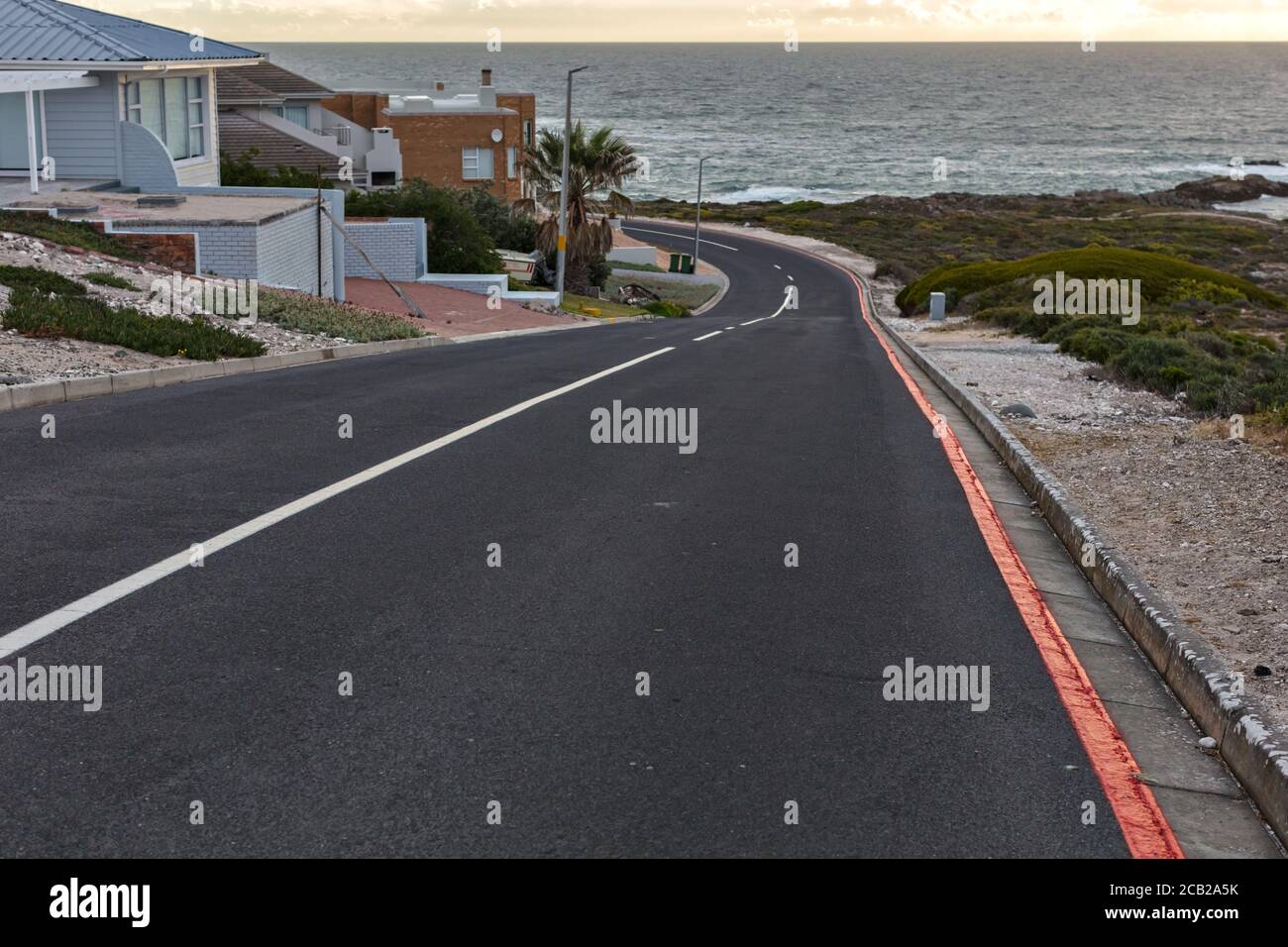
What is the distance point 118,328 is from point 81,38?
18.5 metres

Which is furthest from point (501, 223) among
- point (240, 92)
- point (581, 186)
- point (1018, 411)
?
point (1018, 411)

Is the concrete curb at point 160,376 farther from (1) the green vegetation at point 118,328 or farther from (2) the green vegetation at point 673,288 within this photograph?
(2) the green vegetation at point 673,288

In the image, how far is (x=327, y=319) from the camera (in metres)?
22.6

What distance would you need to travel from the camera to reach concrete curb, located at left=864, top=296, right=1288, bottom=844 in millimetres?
5375

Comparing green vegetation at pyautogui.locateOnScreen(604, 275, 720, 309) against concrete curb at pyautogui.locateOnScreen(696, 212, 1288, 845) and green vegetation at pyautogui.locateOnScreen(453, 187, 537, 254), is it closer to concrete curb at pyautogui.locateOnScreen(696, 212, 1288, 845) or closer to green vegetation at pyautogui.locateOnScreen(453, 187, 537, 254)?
green vegetation at pyautogui.locateOnScreen(453, 187, 537, 254)

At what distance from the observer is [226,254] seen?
86.4 feet

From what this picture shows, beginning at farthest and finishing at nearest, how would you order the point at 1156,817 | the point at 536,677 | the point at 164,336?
the point at 164,336 < the point at 536,677 < the point at 1156,817

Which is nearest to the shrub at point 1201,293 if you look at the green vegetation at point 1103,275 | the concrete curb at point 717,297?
the green vegetation at point 1103,275

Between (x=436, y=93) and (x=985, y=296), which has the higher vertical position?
(x=436, y=93)

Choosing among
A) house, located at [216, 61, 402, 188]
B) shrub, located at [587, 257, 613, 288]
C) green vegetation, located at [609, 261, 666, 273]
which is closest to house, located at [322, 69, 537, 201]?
house, located at [216, 61, 402, 188]

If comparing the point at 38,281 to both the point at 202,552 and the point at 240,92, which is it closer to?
the point at 202,552
